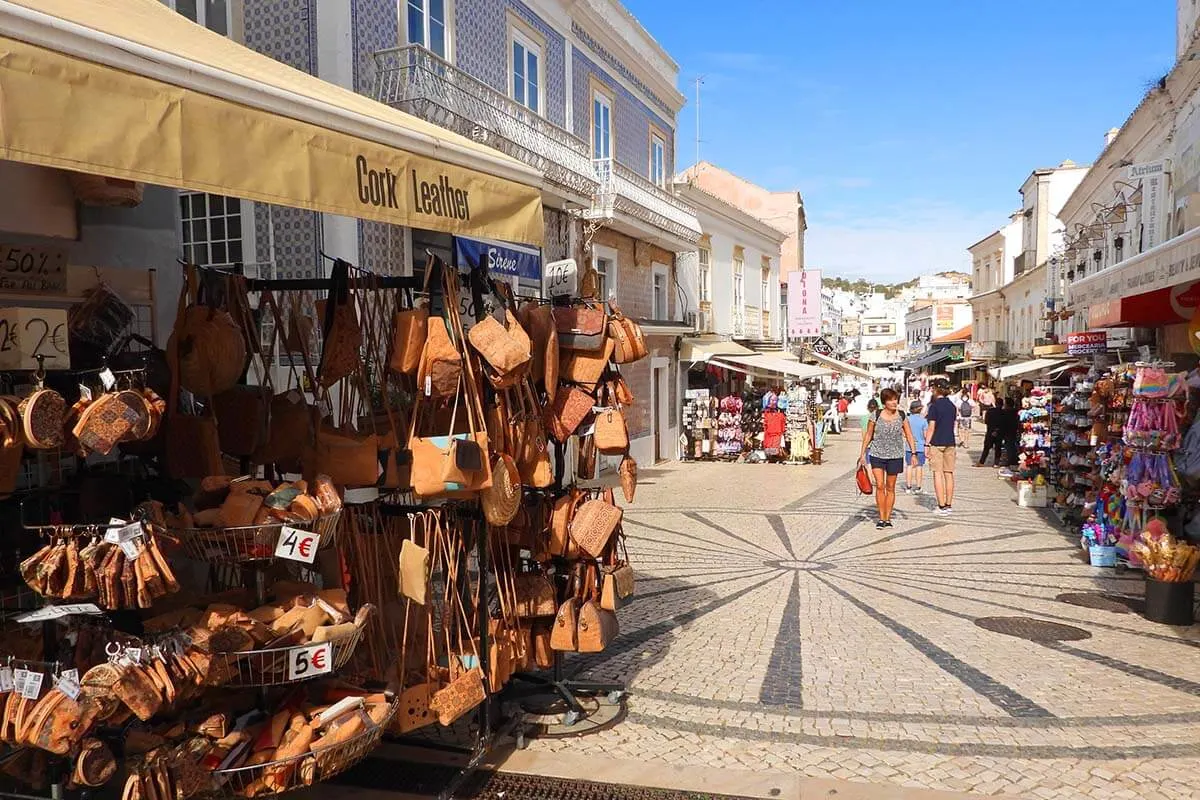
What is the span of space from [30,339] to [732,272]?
76.2 ft

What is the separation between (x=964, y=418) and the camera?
24078 mm

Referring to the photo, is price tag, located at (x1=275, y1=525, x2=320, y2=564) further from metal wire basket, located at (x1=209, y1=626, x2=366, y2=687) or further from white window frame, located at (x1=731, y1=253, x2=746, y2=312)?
white window frame, located at (x1=731, y1=253, x2=746, y2=312)

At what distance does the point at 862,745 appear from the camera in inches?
180

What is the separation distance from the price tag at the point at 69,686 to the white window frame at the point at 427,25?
363 inches

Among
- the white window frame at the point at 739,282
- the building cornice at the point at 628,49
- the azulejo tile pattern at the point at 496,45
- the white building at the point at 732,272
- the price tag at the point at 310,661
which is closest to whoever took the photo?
the price tag at the point at 310,661

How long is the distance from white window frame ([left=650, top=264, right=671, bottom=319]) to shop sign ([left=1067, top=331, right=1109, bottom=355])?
8606 mm

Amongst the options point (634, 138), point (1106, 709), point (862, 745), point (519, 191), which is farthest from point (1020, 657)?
point (634, 138)

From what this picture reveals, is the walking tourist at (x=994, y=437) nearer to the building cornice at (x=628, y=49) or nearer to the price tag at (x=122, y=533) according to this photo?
the building cornice at (x=628, y=49)

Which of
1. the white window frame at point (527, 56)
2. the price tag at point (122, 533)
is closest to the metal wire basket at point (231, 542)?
the price tag at point (122, 533)

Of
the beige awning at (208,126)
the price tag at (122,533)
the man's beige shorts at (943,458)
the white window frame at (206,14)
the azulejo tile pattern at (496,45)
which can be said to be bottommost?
the man's beige shorts at (943,458)

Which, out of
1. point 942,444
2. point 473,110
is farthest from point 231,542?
point 942,444

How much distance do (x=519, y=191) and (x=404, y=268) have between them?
6.81 m

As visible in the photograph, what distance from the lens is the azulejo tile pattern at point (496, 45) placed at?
12.1 m

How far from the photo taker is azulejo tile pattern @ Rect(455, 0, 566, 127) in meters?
12.1
